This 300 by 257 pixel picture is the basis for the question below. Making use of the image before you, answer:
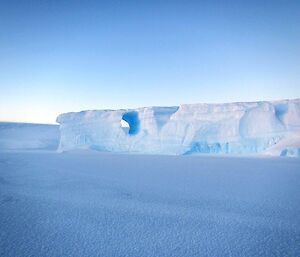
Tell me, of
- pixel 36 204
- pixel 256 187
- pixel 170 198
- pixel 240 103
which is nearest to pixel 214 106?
pixel 240 103

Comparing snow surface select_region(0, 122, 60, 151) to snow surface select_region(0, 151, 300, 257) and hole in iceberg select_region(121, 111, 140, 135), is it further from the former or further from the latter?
snow surface select_region(0, 151, 300, 257)

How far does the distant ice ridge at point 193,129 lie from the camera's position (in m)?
23.9

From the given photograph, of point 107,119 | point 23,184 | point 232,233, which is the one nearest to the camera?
point 232,233

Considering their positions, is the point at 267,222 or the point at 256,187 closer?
the point at 267,222

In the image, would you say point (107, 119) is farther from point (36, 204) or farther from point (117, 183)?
point (36, 204)

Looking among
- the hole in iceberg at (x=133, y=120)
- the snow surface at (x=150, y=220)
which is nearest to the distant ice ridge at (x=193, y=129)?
the hole in iceberg at (x=133, y=120)

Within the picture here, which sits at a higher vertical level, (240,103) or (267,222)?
(240,103)

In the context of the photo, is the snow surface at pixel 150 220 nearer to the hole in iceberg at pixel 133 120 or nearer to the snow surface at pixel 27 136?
the hole in iceberg at pixel 133 120

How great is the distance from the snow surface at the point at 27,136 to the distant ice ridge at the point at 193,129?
34.7ft

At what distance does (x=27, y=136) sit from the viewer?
4291 cm

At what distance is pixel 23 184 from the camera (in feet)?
25.8

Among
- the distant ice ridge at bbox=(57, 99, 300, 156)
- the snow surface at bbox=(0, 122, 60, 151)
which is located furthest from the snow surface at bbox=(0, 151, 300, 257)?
the snow surface at bbox=(0, 122, 60, 151)

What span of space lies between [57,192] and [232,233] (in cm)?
472

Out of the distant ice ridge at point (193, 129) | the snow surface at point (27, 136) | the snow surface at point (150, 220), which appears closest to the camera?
the snow surface at point (150, 220)
